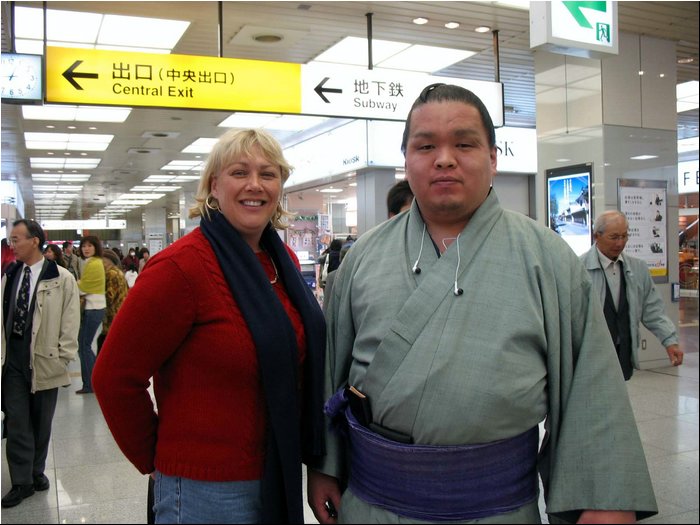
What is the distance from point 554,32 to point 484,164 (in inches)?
123

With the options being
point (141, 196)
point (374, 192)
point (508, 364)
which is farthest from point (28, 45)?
point (141, 196)

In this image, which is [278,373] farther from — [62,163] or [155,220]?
[155,220]

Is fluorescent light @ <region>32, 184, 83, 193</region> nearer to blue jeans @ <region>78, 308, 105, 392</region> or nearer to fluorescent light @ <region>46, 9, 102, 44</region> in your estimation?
fluorescent light @ <region>46, 9, 102, 44</region>

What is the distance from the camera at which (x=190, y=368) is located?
4.79ft

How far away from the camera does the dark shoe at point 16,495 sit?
338 cm

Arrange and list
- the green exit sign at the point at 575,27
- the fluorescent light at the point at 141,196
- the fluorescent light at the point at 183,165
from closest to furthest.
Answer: the green exit sign at the point at 575,27, the fluorescent light at the point at 183,165, the fluorescent light at the point at 141,196

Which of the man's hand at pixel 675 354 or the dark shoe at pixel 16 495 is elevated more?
the man's hand at pixel 675 354

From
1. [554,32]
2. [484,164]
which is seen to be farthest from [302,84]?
[484,164]

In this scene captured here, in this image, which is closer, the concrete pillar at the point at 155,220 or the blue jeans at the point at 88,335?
the blue jeans at the point at 88,335

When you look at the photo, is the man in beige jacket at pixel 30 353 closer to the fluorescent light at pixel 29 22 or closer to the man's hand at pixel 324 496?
the man's hand at pixel 324 496

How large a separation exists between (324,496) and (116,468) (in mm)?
2801

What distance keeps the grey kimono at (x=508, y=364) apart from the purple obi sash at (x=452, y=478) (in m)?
0.03

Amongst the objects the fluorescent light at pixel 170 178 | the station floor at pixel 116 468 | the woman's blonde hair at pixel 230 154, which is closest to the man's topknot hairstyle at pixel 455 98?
the woman's blonde hair at pixel 230 154

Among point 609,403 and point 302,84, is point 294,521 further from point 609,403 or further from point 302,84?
point 302,84
